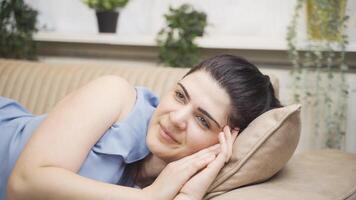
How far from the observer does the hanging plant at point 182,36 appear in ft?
6.19

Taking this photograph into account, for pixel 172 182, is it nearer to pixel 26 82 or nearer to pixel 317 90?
pixel 317 90

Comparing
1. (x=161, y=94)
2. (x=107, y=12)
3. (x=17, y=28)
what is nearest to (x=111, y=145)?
(x=161, y=94)

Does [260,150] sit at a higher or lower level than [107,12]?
lower

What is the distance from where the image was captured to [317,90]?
5.69 feet

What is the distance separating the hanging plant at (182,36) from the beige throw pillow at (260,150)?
2.99 ft

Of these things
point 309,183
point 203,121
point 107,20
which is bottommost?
point 309,183

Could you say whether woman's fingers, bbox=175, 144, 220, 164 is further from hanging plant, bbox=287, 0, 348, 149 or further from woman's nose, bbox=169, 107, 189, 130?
hanging plant, bbox=287, 0, 348, 149

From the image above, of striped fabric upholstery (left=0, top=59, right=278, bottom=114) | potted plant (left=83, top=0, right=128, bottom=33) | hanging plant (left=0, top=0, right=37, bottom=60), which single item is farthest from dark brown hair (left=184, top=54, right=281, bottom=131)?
hanging plant (left=0, top=0, right=37, bottom=60)

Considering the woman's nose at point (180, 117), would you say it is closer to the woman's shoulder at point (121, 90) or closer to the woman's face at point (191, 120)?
the woman's face at point (191, 120)

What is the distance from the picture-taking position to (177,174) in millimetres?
996

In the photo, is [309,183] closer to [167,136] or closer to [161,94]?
[167,136]

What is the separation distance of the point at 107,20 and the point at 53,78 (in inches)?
15.5

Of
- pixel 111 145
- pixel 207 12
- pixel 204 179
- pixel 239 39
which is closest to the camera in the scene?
pixel 204 179

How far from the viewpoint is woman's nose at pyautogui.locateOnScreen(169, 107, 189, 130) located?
41.0 inches
